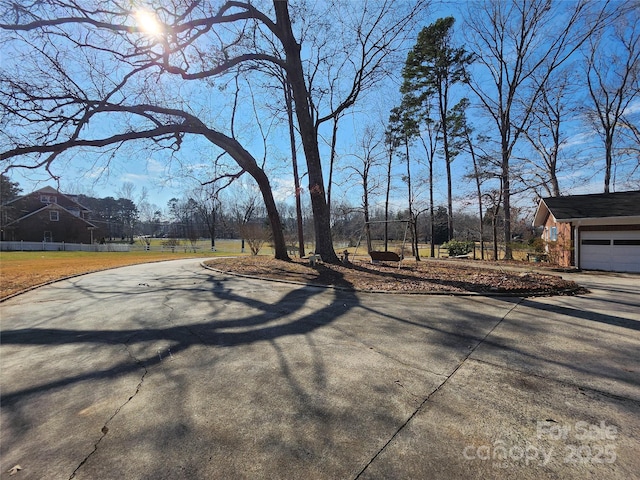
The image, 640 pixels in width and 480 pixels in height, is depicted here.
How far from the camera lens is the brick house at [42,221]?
125 feet

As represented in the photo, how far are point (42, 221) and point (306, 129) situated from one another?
4590cm

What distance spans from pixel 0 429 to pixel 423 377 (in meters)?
3.69

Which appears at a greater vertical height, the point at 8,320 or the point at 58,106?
the point at 58,106

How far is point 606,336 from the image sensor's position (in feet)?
13.5

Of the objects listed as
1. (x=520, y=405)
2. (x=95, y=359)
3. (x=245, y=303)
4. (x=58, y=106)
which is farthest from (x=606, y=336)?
(x=58, y=106)

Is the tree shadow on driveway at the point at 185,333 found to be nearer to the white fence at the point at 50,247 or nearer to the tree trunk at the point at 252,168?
the tree trunk at the point at 252,168

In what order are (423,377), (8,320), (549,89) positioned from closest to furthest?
(423,377)
(8,320)
(549,89)

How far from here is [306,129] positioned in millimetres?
11883

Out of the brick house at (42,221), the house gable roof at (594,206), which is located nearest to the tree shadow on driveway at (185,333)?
the house gable roof at (594,206)

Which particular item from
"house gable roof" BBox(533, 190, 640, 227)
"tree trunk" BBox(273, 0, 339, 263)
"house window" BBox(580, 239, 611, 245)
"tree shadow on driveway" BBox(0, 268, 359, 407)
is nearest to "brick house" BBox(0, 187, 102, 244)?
"tree trunk" BBox(273, 0, 339, 263)

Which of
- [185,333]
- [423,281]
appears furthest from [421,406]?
[423,281]

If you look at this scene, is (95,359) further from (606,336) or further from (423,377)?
(606,336)

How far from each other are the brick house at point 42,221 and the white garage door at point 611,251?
5163 cm

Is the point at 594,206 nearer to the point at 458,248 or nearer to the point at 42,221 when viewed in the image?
the point at 458,248
